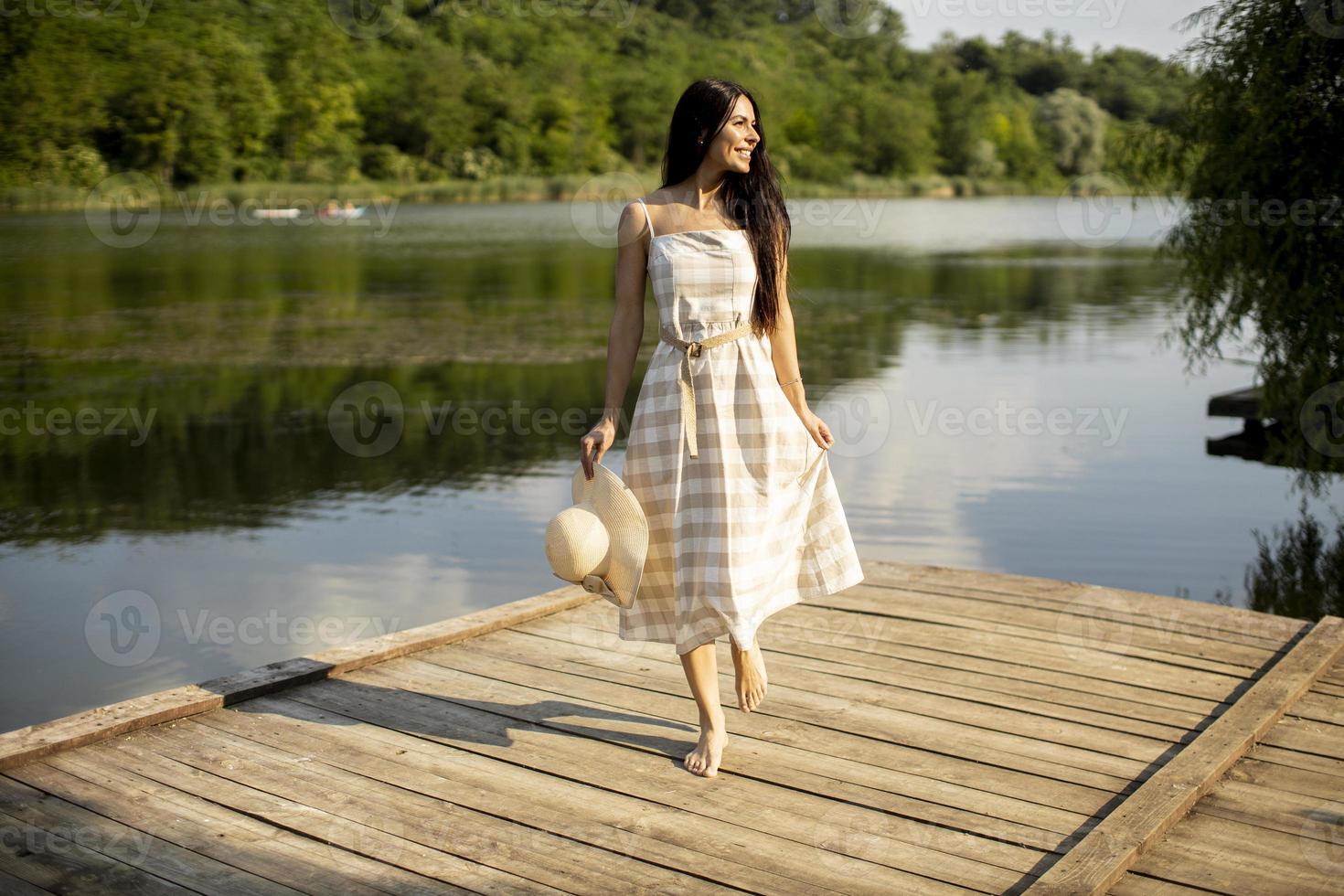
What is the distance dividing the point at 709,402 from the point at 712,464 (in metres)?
0.16

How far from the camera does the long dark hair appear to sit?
334cm

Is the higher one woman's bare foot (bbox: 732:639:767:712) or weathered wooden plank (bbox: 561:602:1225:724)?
woman's bare foot (bbox: 732:639:767:712)

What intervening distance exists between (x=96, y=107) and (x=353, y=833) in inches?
3176

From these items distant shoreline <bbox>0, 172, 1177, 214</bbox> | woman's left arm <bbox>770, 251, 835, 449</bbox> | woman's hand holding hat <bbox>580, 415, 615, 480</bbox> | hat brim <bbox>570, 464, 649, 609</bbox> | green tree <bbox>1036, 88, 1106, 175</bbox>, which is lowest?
hat brim <bbox>570, 464, 649, 609</bbox>

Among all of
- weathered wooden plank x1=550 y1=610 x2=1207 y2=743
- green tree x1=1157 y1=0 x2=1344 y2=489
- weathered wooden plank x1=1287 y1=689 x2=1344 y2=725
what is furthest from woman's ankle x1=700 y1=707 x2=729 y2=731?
green tree x1=1157 y1=0 x2=1344 y2=489

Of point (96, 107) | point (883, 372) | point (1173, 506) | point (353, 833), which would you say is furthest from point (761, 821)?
point (96, 107)

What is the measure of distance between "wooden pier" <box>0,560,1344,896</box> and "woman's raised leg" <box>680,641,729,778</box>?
60 mm

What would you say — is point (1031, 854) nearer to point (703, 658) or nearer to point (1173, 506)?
point (703, 658)

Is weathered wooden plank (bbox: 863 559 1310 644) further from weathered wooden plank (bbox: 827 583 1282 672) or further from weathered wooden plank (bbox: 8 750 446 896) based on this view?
weathered wooden plank (bbox: 8 750 446 896)

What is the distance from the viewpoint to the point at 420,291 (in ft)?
83.9

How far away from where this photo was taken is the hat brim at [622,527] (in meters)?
3.38

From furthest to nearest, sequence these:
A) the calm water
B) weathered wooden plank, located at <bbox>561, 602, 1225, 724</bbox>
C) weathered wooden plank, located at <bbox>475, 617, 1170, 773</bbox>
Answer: the calm water, weathered wooden plank, located at <bbox>561, 602, 1225, 724</bbox>, weathered wooden plank, located at <bbox>475, 617, 1170, 773</bbox>

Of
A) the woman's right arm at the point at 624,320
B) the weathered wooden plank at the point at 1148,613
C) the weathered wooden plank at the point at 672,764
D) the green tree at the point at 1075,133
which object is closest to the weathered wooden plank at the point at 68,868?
the weathered wooden plank at the point at 672,764

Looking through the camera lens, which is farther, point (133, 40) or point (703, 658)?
point (133, 40)
